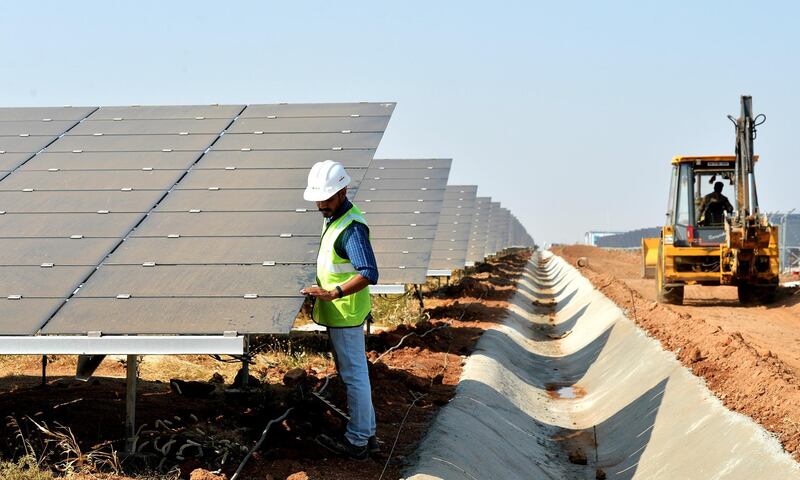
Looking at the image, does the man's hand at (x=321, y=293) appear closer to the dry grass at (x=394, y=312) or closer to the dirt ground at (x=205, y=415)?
the dirt ground at (x=205, y=415)

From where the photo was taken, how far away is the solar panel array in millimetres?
7797

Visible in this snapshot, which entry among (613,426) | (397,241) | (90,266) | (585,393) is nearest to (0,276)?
(90,266)

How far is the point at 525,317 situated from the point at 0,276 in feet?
64.6

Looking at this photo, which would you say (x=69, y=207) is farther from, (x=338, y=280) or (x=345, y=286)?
(x=345, y=286)

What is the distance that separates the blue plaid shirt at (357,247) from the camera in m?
7.71

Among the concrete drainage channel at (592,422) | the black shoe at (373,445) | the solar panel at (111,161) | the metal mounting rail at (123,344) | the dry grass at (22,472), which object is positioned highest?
the solar panel at (111,161)

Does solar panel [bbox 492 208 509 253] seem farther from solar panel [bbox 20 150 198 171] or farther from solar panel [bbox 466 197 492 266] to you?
solar panel [bbox 20 150 198 171]

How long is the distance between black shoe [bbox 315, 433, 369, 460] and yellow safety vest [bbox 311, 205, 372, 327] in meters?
0.98

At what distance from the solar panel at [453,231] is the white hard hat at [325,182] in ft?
60.7

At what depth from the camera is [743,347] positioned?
43.3 feet

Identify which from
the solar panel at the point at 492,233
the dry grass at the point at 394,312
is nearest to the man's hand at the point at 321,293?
the dry grass at the point at 394,312

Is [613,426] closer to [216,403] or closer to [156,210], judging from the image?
[216,403]

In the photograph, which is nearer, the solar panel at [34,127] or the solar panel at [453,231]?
the solar panel at [34,127]

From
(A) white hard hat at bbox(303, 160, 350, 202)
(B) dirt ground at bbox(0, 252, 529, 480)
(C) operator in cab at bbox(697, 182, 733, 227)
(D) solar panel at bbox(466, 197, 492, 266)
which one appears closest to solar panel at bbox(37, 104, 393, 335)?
(A) white hard hat at bbox(303, 160, 350, 202)
